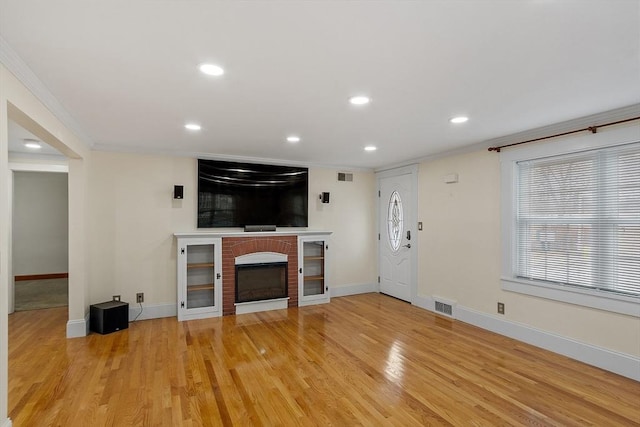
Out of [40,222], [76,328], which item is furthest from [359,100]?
[40,222]

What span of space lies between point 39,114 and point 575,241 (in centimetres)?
504

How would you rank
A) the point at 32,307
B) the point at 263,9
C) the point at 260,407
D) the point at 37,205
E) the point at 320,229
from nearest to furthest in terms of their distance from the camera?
the point at 263,9 → the point at 260,407 → the point at 32,307 → the point at 320,229 → the point at 37,205

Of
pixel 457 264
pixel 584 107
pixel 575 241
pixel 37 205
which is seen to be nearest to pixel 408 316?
pixel 457 264

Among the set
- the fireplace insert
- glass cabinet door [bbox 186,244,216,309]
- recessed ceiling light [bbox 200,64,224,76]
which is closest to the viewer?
recessed ceiling light [bbox 200,64,224,76]

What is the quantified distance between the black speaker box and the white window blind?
4892 millimetres

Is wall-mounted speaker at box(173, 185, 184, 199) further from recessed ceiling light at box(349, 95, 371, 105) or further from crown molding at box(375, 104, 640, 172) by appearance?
crown molding at box(375, 104, 640, 172)

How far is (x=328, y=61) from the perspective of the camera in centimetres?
202

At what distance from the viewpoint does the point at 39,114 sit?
2.50 metres

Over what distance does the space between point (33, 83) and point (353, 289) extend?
5167mm

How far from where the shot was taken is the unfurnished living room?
1796 millimetres

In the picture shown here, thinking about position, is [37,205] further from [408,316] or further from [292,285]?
[408,316]

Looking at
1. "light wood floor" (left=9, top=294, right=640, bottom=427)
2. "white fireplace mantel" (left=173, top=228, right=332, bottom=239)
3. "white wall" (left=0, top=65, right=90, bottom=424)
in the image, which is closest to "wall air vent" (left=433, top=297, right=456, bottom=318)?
"light wood floor" (left=9, top=294, right=640, bottom=427)

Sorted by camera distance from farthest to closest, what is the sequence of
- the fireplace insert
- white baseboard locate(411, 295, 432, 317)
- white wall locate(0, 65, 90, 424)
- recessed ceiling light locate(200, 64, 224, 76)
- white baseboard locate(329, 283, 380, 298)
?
1. white baseboard locate(329, 283, 380, 298)
2. white baseboard locate(411, 295, 432, 317)
3. the fireplace insert
4. recessed ceiling light locate(200, 64, 224, 76)
5. white wall locate(0, 65, 90, 424)

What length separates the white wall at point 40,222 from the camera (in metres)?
7.01
